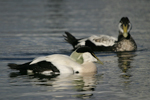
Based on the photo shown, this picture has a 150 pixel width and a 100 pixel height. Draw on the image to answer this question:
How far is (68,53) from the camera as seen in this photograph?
14.1 m

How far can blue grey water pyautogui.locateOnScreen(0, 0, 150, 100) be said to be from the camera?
8008 millimetres

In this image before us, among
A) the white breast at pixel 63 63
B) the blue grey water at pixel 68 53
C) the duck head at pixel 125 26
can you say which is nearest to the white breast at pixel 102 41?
the blue grey water at pixel 68 53

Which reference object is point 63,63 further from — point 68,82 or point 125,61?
point 125,61

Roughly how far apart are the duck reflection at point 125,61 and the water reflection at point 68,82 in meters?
0.96

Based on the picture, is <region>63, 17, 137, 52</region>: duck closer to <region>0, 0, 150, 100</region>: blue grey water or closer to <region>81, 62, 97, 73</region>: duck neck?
<region>0, 0, 150, 100</region>: blue grey water

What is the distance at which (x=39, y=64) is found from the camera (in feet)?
32.9

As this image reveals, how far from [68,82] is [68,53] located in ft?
17.0

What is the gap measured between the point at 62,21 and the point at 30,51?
9809 millimetres

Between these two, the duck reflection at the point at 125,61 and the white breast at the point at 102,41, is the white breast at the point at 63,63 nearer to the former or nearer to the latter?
the duck reflection at the point at 125,61

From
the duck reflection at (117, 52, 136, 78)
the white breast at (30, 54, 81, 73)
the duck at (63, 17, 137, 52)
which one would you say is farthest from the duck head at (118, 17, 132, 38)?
the white breast at (30, 54, 81, 73)

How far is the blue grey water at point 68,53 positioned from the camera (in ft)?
26.3

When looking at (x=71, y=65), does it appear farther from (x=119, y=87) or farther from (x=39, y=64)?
(x=119, y=87)

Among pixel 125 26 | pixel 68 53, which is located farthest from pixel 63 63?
pixel 125 26

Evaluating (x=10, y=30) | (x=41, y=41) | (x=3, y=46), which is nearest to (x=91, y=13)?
(x=10, y=30)
